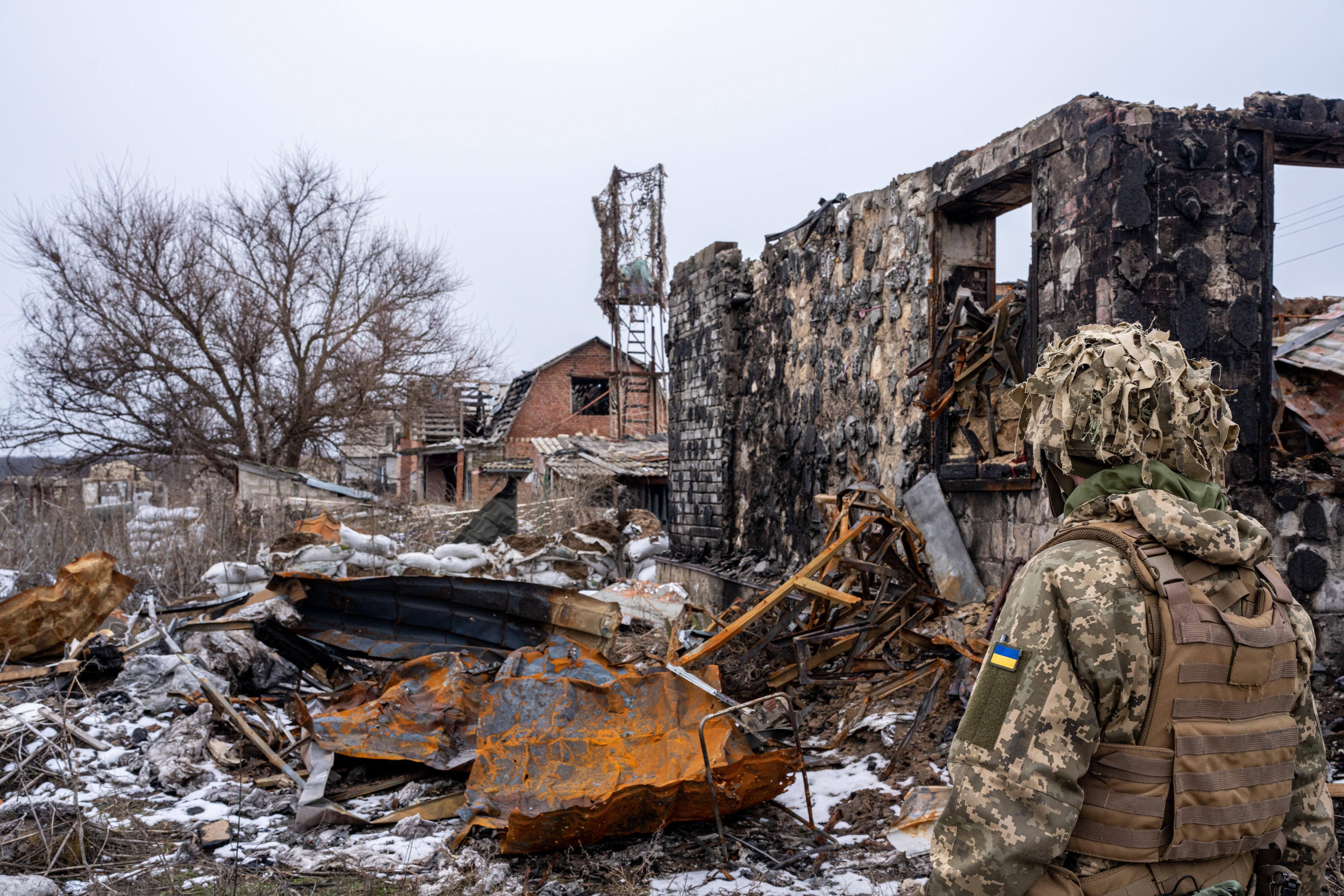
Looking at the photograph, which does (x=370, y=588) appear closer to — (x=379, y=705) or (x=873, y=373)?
(x=379, y=705)

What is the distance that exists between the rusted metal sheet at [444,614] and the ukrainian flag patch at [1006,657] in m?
3.92

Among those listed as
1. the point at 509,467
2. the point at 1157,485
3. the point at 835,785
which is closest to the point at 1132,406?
the point at 1157,485

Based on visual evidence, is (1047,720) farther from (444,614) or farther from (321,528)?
(321,528)

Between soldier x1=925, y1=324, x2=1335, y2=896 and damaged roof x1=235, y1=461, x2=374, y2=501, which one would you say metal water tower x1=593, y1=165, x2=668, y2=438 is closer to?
damaged roof x1=235, y1=461, x2=374, y2=501

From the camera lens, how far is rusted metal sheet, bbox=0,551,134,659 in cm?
586

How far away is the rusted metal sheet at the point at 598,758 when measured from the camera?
3361 millimetres

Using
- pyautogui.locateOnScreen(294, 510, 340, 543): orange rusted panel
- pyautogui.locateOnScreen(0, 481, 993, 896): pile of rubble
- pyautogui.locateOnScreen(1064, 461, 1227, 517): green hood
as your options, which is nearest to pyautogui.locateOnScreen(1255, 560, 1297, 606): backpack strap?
pyautogui.locateOnScreen(1064, 461, 1227, 517): green hood

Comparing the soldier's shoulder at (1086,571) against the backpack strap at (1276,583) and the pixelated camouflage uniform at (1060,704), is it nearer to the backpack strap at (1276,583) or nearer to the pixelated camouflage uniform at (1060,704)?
the pixelated camouflage uniform at (1060,704)

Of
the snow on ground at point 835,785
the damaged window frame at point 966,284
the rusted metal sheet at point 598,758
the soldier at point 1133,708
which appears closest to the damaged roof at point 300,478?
the damaged window frame at point 966,284

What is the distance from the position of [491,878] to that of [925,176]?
5349mm

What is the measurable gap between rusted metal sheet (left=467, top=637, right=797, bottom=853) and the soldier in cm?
202

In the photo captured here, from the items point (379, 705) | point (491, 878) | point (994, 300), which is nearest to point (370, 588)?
point (379, 705)

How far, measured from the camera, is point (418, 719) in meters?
4.49

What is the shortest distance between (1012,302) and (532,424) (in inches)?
906
